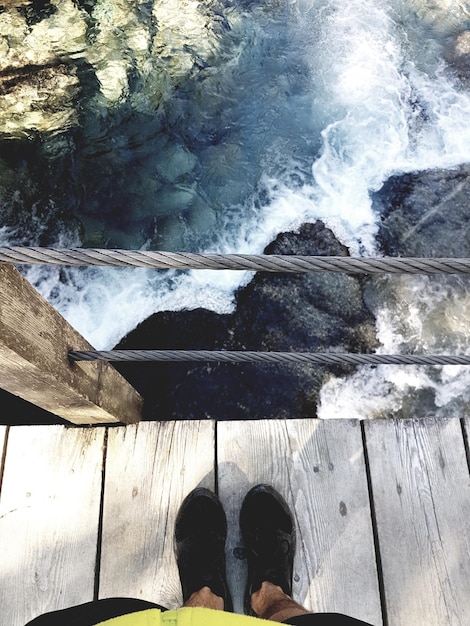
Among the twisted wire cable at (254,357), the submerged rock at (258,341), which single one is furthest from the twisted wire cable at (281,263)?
the submerged rock at (258,341)

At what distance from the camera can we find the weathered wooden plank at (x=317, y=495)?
5.42 ft

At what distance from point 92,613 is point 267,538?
1.94 feet

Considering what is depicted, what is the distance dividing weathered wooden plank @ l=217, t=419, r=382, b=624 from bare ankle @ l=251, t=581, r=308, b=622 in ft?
0.29

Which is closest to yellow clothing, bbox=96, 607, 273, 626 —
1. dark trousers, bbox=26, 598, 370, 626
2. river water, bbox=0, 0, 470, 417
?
dark trousers, bbox=26, 598, 370, 626

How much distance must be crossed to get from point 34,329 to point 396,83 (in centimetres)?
393

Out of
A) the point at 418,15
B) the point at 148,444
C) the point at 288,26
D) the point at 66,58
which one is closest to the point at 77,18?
the point at 66,58

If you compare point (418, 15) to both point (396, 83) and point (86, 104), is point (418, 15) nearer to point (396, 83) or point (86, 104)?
point (396, 83)

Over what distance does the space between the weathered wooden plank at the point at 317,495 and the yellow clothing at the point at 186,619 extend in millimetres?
580

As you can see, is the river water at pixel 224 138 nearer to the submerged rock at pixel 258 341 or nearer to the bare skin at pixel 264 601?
the submerged rock at pixel 258 341

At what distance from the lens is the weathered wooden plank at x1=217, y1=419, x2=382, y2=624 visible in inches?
65.0

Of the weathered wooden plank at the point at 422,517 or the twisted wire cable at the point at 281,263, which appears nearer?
the twisted wire cable at the point at 281,263

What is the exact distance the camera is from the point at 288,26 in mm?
4461

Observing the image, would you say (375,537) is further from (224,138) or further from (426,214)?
(224,138)

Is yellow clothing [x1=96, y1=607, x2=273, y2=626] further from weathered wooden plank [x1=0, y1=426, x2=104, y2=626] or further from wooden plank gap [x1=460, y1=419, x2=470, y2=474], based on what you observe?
wooden plank gap [x1=460, y1=419, x2=470, y2=474]
